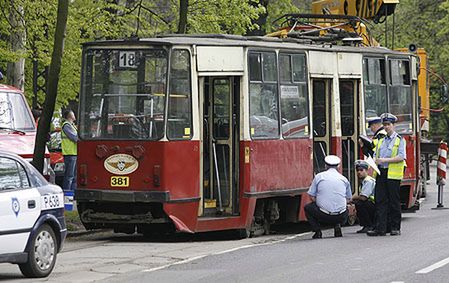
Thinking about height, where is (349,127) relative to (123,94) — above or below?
below

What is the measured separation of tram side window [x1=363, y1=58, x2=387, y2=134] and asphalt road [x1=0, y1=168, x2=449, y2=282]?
303 cm

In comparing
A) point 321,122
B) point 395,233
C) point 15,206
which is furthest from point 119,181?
point 321,122

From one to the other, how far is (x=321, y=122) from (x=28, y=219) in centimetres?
871

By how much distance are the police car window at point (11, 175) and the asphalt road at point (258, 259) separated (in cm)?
106

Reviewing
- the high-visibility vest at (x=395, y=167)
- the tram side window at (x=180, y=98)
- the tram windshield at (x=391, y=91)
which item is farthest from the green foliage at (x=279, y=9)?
the tram side window at (x=180, y=98)

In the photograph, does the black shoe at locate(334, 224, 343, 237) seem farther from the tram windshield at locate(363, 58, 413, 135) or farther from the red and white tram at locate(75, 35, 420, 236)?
the tram windshield at locate(363, 58, 413, 135)

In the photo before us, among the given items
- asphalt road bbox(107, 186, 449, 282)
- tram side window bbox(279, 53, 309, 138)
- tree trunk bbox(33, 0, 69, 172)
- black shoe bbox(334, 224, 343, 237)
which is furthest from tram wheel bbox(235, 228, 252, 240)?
tree trunk bbox(33, 0, 69, 172)

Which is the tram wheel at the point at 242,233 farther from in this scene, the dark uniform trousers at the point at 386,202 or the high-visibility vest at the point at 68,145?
the high-visibility vest at the point at 68,145

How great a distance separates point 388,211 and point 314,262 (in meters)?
4.20

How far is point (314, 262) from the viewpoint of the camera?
1497 cm

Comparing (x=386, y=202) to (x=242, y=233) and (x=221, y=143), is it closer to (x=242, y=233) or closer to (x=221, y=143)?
(x=242, y=233)

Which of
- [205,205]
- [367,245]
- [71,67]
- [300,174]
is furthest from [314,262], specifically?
[71,67]

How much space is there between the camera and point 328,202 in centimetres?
1875

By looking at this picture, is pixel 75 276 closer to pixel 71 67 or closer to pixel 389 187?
pixel 389 187
